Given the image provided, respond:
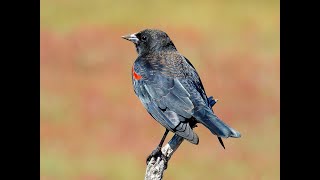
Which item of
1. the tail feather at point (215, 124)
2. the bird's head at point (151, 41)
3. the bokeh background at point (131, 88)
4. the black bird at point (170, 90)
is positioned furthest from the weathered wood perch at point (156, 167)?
the bokeh background at point (131, 88)

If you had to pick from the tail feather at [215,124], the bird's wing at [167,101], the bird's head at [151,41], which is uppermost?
the bird's head at [151,41]

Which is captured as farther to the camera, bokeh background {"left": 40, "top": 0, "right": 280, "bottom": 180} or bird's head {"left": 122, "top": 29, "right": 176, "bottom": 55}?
bokeh background {"left": 40, "top": 0, "right": 280, "bottom": 180}

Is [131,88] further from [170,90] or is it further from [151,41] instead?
[170,90]

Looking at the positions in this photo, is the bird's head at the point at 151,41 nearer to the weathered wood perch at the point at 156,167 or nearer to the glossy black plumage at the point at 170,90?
the glossy black plumage at the point at 170,90

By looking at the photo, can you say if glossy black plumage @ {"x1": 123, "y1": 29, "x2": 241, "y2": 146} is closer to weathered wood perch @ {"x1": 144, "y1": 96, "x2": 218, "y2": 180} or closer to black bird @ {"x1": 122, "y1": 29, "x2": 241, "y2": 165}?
black bird @ {"x1": 122, "y1": 29, "x2": 241, "y2": 165}

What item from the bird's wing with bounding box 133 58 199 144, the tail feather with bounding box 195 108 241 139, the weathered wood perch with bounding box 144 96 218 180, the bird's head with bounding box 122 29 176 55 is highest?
the bird's head with bounding box 122 29 176 55

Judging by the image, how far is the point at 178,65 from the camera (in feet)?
26.9

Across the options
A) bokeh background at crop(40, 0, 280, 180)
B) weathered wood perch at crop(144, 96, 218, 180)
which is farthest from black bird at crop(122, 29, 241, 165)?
bokeh background at crop(40, 0, 280, 180)

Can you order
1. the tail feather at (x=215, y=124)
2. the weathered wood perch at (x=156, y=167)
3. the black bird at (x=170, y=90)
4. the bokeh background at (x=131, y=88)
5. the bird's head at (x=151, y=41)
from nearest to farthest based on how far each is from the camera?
the weathered wood perch at (x=156, y=167)
the tail feather at (x=215, y=124)
the black bird at (x=170, y=90)
the bird's head at (x=151, y=41)
the bokeh background at (x=131, y=88)

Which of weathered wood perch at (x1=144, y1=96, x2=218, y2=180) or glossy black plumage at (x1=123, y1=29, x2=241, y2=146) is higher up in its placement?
glossy black plumage at (x1=123, y1=29, x2=241, y2=146)

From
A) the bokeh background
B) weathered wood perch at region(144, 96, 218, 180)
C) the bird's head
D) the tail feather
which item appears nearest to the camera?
weathered wood perch at region(144, 96, 218, 180)

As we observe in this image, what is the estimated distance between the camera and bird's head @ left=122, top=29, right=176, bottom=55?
28.3ft

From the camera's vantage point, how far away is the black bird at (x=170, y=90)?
7430 millimetres

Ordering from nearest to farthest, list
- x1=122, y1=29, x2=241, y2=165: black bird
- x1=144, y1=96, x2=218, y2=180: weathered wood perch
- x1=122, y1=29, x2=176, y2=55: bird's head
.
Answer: x1=144, y1=96, x2=218, y2=180: weathered wood perch → x1=122, y1=29, x2=241, y2=165: black bird → x1=122, y1=29, x2=176, y2=55: bird's head
